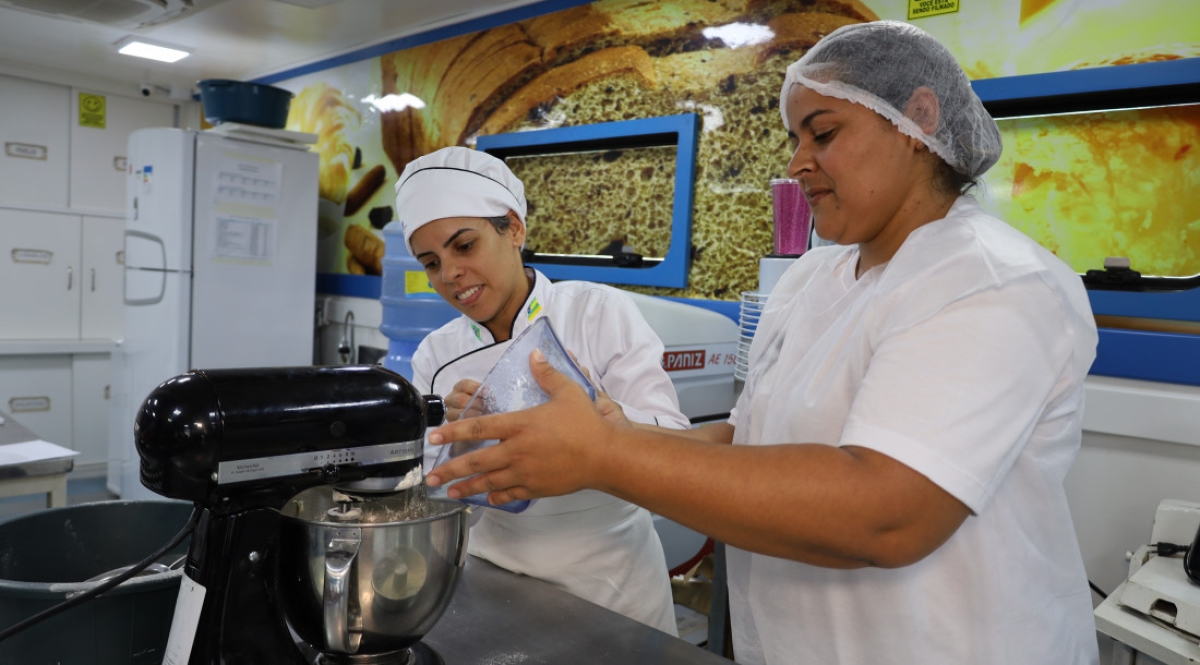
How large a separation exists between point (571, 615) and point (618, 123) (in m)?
2.42

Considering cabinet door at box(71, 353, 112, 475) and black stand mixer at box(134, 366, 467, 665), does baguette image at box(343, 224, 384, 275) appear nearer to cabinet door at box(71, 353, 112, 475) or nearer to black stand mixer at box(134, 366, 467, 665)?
cabinet door at box(71, 353, 112, 475)

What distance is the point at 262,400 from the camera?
84cm

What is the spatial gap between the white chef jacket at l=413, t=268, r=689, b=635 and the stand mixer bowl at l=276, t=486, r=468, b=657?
0.55 meters

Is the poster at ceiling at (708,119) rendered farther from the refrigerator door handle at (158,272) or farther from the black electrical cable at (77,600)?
the black electrical cable at (77,600)

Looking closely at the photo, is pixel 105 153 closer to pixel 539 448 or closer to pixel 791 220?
pixel 791 220

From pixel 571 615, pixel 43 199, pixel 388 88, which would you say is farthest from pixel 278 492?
pixel 43 199

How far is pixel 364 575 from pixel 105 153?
6.06 m

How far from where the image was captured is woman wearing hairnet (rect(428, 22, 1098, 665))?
2.67 feet

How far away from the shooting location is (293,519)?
890 mm

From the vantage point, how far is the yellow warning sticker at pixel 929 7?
7.97 ft

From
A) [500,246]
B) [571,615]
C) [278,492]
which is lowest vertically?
[571,615]

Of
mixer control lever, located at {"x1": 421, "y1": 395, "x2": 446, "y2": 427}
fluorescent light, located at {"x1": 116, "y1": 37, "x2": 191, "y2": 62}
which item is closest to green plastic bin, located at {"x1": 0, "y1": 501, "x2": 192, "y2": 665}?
mixer control lever, located at {"x1": 421, "y1": 395, "x2": 446, "y2": 427}

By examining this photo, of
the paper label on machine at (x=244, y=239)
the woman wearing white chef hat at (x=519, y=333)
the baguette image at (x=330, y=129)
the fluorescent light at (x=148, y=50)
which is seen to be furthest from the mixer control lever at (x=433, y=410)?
the fluorescent light at (x=148, y=50)

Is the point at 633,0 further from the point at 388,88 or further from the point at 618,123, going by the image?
the point at 388,88
